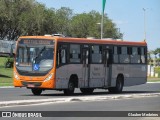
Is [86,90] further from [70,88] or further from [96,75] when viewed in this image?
[70,88]

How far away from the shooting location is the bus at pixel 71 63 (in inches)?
1103

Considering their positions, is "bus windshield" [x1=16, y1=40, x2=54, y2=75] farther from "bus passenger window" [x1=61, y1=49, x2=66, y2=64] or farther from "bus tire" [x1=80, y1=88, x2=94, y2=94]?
"bus tire" [x1=80, y1=88, x2=94, y2=94]

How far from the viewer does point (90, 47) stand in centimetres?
3064

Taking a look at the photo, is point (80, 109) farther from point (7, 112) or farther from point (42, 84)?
point (42, 84)

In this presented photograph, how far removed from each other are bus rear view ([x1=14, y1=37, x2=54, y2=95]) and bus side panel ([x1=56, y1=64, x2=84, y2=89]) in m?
0.48

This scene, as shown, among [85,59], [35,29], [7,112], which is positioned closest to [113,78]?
[85,59]

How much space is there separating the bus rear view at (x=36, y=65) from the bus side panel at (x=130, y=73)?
581 centimetres

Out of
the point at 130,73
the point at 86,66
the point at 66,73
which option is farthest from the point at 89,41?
the point at 130,73

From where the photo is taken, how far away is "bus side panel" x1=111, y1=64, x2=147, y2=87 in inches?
1295

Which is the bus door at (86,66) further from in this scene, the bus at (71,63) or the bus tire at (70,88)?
the bus tire at (70,88)

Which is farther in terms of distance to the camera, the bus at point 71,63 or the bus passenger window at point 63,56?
the bus passenger window at point 63,56

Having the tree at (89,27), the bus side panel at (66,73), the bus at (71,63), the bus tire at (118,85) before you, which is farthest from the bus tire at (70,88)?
the tree at (89,27)

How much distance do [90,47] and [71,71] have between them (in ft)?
7.38

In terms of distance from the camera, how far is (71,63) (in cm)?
2909
